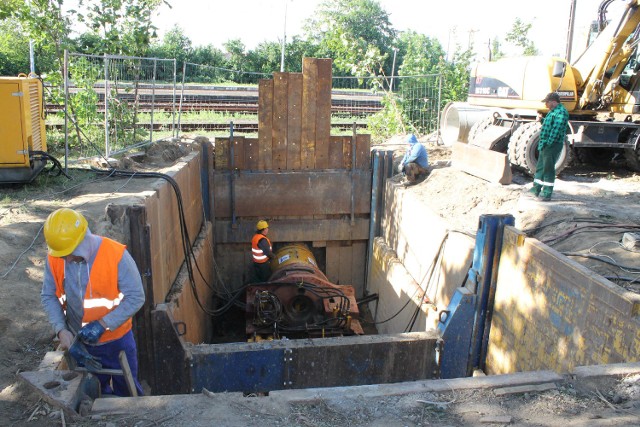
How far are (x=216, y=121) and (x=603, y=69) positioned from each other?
35.5ft

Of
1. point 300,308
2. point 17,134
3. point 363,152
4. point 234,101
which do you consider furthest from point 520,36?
point 17,134

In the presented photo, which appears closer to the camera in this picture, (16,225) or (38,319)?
(38,319)

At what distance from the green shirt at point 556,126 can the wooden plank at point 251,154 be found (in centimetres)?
550

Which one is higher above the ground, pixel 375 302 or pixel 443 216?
pixel 443 216

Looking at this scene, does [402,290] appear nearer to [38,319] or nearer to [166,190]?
[166,190]

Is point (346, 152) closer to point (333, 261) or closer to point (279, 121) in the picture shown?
point (279, 121)

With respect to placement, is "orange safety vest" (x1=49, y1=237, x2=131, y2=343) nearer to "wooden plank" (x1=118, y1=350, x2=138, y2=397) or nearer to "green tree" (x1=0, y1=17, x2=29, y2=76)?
"wooden plank" (x1=118, y1=350, x2=138, y2=397)

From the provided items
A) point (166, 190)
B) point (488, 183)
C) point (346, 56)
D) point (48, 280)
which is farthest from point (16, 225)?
point (346, 56)

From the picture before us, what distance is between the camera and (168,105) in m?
16.0

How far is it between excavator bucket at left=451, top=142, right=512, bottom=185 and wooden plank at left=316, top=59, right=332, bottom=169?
2.66 metres

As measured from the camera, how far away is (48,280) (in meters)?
3.92

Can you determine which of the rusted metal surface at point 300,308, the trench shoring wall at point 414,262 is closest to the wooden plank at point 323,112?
the trench shoring wall at point 414,262

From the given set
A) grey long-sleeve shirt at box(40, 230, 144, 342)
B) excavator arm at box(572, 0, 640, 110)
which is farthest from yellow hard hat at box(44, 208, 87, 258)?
excavator arm at box(572, 0, 640, 110)

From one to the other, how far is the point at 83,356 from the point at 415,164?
8203mm
